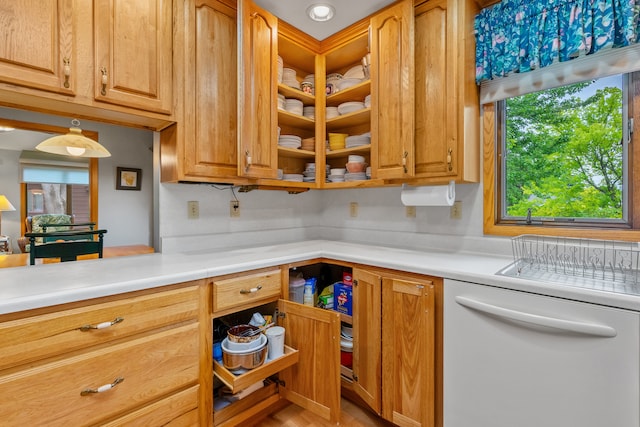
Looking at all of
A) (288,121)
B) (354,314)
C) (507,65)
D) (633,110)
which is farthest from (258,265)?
(633,110)

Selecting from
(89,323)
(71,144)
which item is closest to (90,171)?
(71,144)

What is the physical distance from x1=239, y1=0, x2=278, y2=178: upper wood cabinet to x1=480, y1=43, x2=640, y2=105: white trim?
1252 millimetres

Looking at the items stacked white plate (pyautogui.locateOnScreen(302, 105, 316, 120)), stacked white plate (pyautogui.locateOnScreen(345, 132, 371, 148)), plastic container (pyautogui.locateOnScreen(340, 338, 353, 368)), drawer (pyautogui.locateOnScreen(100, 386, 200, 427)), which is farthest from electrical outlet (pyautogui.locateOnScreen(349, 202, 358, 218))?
drawer (pyautogui.locateOnScreen(100, 386, 200, 427))

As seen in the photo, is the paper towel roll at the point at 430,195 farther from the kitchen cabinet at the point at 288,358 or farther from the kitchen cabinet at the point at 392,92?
the kitchen cabinet at the point at 288,358

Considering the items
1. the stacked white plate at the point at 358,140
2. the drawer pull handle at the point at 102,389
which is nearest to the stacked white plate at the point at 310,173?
the stacked white plate at the point at 358,140

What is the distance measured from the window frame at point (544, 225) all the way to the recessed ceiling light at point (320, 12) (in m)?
1.10

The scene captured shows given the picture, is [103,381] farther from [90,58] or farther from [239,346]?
[90,58]

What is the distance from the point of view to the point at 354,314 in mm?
1705

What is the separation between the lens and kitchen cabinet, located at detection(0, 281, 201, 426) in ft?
3.04

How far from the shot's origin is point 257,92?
1744mm

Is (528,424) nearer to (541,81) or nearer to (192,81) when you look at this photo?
(541,81)

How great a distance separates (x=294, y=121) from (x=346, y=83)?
46 centimetres

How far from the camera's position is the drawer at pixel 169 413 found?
1.14 m

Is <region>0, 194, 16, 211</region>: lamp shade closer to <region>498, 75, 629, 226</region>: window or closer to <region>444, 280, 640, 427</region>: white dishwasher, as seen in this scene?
<region>444, 280, 640, 427</region>: white dishwasher
